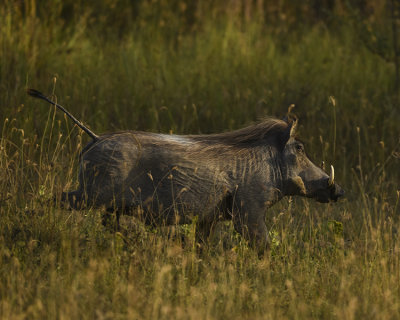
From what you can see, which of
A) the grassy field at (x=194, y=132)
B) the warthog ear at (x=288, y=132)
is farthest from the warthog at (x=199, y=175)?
the grassy field at (x=194, y=132)

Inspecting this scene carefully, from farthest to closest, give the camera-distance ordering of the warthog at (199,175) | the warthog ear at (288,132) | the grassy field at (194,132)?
the warthog ear at (288,132)
the warthog at (199,175)
the grassy field at (194,132)

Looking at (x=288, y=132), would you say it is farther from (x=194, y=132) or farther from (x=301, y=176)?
(x=194, y=132)

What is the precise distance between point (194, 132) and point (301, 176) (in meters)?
2.61

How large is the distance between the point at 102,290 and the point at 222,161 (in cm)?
109

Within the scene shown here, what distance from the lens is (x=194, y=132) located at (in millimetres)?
7047

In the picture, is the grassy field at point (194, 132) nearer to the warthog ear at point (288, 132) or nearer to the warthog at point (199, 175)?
the warthog at point (199, 175)

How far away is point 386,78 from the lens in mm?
7984

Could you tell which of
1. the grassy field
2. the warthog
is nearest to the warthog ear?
the warthog

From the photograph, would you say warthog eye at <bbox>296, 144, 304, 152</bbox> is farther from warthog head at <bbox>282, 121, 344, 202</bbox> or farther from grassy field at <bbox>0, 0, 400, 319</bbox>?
grassy field at <bbox>0, 0, 400, 319</bbox>

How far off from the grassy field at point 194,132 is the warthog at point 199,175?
18 centimetres

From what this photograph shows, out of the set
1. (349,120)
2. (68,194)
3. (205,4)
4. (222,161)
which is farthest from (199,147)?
(205,4)

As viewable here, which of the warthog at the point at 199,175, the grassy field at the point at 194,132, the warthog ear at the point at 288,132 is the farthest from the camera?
the warthog ear at the point at 288,132

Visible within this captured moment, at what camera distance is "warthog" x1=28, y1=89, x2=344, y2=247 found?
4.11 m

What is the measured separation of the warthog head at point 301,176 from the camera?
448 cm
